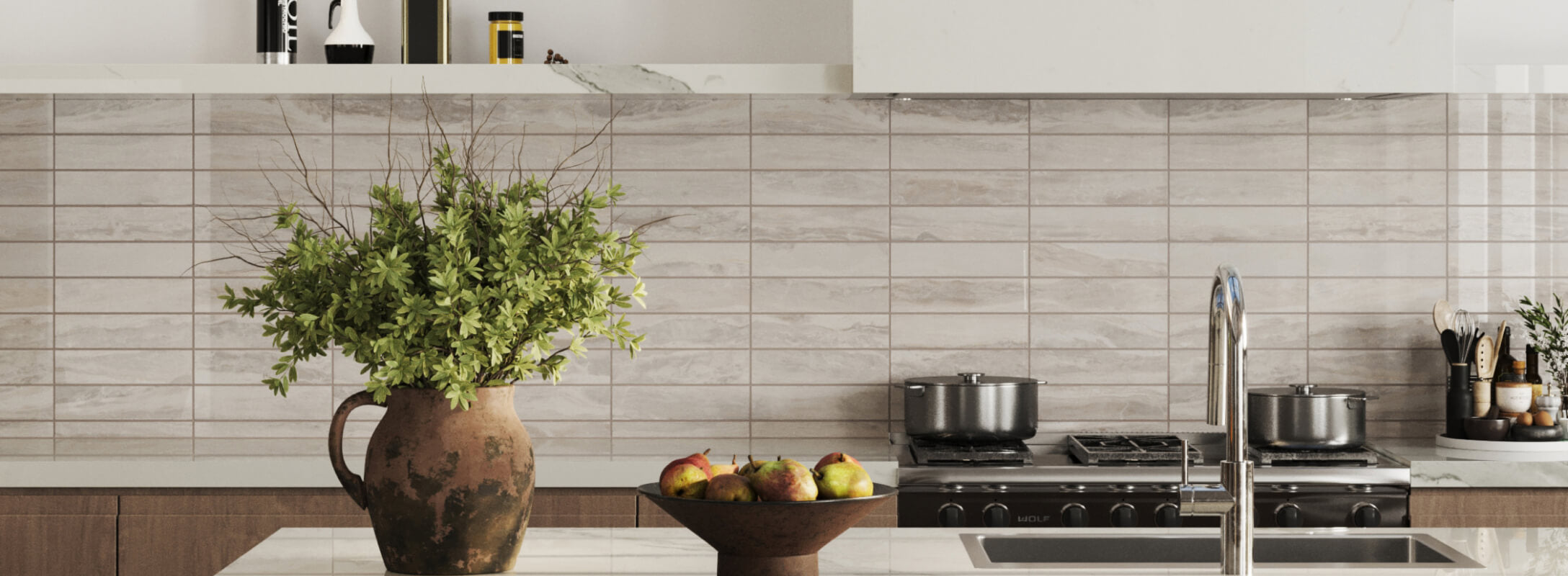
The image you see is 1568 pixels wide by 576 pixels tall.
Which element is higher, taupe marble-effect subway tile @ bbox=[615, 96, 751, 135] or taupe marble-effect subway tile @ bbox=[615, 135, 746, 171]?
taupe marble-effect subway tile @ bbox=[615, 96, 751, 135]

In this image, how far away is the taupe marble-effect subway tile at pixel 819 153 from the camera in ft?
10.4

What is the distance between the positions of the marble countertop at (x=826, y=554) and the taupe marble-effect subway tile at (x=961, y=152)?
147cm

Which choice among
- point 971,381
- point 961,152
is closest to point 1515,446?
point 971,381

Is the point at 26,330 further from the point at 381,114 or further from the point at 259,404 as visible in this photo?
the point at 381,114

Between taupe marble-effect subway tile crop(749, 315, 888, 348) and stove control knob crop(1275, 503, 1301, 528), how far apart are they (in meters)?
0.98

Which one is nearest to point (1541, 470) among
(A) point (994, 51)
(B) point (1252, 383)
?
(B) point (1252, 383)

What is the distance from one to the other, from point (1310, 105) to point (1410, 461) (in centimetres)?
90

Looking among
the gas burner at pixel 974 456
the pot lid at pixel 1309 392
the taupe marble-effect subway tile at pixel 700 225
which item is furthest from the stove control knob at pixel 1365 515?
the taupe marble-effect subway tile at pixel 700 225

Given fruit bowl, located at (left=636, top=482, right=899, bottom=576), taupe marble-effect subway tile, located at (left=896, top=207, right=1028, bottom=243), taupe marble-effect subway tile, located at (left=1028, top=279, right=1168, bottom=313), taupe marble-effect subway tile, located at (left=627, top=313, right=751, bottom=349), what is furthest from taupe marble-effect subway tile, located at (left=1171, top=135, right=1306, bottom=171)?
fruit bowl, located at (left=636, top=482, right=899, bottom=576)

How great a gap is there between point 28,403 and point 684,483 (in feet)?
8.09

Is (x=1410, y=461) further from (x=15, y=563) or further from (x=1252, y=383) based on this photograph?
(x=15, y=563)

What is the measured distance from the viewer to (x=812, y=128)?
3.18 m

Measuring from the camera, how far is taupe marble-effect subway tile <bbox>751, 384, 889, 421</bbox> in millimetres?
3221

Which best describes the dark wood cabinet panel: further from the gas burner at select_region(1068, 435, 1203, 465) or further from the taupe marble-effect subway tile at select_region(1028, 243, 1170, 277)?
the taupe marble-effect subway tile at select_region(1028, 243, 1170, 277)
